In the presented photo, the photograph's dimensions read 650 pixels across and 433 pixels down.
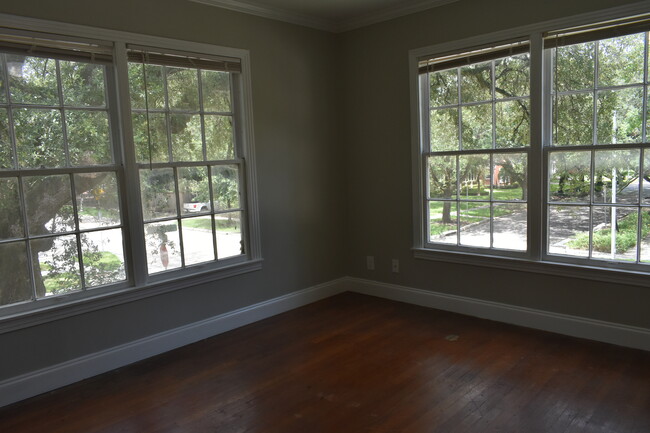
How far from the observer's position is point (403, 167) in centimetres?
426

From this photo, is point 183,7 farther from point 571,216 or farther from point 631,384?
point 631,384

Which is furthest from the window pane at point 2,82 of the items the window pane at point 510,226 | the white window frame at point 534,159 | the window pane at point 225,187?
the window pane at point 510,226

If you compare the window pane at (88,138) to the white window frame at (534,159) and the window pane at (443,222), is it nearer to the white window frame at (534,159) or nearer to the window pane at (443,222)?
the white window frame at (534,159)

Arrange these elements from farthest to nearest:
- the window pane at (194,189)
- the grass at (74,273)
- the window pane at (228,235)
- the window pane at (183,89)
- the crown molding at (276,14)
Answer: the window pane at (228,235), the crown molding at (276,14), the window pane at (194,189), the window pane at (183,89), the grass at (74,273)

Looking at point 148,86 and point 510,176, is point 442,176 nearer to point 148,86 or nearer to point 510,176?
point 510,176

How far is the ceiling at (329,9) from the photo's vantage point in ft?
12.5

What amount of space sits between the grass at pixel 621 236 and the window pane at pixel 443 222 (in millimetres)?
971

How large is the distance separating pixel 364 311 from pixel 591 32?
8.92ft

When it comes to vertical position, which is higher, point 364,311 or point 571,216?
point 571,216

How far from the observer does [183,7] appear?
11.3 ft

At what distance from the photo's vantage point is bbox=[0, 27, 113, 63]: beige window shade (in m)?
2.73

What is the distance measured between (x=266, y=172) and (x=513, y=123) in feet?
6.65

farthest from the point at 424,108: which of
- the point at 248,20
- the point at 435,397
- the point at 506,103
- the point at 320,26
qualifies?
the point at 435,397

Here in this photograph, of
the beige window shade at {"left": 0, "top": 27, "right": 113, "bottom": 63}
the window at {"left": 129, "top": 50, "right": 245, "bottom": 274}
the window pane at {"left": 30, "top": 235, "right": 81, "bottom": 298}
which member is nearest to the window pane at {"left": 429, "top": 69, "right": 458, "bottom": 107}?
the window at {"left": 129, "top": 50, "right": 245, "bottom": 274}
